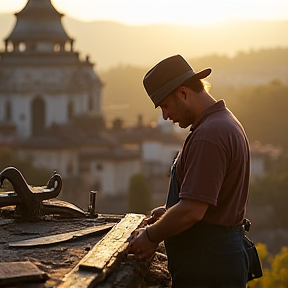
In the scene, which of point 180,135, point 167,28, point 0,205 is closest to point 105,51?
point 167,28

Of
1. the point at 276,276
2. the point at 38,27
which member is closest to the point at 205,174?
the point at 276,276

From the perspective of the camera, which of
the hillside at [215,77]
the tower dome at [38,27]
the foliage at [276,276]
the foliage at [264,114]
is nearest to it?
the foliage at [276,276]

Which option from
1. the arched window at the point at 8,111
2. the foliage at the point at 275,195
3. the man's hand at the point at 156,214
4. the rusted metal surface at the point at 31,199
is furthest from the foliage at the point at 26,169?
the man's hand at the point at 156,214

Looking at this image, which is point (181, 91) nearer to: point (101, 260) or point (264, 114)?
point (101, 260)

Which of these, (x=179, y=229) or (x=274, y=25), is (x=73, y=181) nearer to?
(x=179, y=229)

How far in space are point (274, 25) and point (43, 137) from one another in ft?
456

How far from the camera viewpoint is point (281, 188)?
127 ft

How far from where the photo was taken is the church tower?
45062 millimetres

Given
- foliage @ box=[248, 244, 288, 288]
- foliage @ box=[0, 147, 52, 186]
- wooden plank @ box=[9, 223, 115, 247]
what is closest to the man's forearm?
wooden plank @ box=[9, 223, 115, 247]

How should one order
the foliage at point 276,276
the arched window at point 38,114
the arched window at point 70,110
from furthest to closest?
the arched window at point 38,114, the arched window at point 70,110, the foliage at point 276,276

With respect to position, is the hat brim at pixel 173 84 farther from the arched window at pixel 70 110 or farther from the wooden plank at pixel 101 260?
the arched window at pixel 70 110

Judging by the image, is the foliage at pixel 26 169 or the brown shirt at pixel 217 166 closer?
the brown shirt at pixel 217 166

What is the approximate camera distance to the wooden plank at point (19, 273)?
4137 millimetres

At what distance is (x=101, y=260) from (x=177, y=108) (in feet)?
2.52
